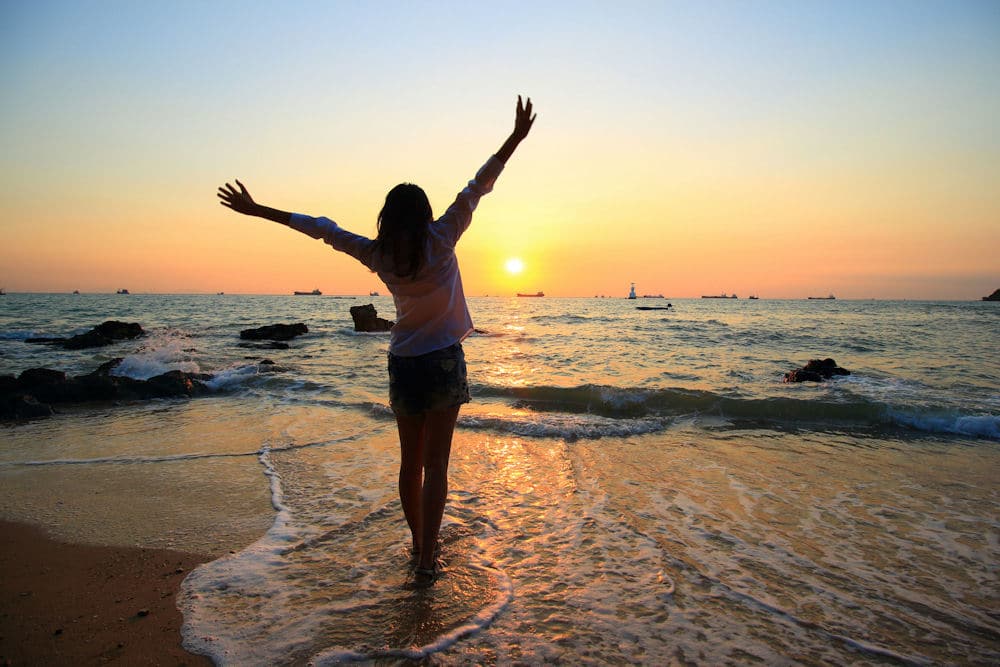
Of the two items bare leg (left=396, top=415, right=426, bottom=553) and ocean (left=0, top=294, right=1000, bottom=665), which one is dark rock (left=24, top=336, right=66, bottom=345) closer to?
ocean (left=0, top=294, right=1000, bottom=665)

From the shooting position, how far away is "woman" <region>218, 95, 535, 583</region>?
270 centimetres

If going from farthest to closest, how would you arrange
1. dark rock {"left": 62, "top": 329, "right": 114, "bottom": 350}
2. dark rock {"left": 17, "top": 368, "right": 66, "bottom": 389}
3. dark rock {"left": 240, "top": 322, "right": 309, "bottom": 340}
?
dark rock {"left": 240, "top": 322, "right": 309, "bottom": 340}
dark rock {"left": 62, "top": 329, "right": 114, "bottom": 350}
dark rock {"left": 17, "top": 368, "right": 66, "bottom": 389}

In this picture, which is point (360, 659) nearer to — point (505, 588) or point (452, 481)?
point (505, 588)

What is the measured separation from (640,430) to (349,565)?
5124mm

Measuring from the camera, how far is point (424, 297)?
288 cm

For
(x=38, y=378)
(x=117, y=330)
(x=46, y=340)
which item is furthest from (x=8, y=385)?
(x=46, y=340)

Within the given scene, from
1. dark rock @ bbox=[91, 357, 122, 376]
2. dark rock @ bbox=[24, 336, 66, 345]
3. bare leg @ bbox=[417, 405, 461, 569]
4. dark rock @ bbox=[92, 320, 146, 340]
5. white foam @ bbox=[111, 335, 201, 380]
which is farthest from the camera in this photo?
dark rock @ bbox=[92, 320, 146, 340]

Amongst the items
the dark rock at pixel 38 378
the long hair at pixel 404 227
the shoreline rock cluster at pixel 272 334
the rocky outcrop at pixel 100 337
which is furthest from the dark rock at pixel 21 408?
the shoreline rock cluster at pixel 272 334

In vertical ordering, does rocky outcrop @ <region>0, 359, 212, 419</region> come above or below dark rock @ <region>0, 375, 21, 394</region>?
below

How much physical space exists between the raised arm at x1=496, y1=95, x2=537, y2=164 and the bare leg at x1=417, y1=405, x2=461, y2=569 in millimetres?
1481

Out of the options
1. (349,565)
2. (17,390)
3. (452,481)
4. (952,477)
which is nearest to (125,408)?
(17,390)

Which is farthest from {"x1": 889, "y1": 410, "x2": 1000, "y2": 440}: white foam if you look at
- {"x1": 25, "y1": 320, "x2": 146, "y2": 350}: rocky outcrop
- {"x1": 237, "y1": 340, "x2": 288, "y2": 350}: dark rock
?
{"x1": 25, "y1": 320, "x2": 146, "y2": 350}: rocky outcrop

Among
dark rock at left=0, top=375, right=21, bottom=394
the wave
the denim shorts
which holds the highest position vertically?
the denim shorts

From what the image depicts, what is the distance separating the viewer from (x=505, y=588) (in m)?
3.22
